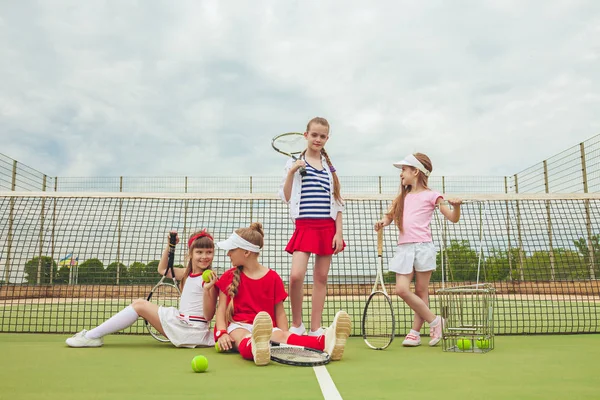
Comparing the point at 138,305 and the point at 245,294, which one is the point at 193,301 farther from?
the point at 245,294

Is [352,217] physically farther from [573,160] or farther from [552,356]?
[573,160]

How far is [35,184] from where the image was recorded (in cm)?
1162

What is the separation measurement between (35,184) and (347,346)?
9182 mm

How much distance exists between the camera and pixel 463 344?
424 centimetres

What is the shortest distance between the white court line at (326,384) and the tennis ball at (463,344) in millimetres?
1354

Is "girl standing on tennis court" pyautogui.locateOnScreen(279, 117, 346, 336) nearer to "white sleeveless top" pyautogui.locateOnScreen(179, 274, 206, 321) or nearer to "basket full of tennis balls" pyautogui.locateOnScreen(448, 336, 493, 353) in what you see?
"white sleeveless top" pyautogui.locateOnScreen(179, 274, 206, 321)

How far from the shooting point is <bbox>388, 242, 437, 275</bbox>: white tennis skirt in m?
4.61

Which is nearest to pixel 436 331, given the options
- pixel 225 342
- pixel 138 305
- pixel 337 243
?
pixel 337 243

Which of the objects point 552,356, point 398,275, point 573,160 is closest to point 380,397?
point 552,356

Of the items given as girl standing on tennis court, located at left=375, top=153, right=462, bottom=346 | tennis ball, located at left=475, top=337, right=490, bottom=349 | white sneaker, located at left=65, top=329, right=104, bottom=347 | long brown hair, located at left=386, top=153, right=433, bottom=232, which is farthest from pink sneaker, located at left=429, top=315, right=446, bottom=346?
white sneaker, located at left=65, top=329, right=104, bottom=347

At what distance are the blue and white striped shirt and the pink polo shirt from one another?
68 cm

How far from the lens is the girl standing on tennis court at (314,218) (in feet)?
14.6

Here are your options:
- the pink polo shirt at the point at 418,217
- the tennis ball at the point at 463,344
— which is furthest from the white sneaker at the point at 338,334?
the pink polo shirt at the point at 418,217

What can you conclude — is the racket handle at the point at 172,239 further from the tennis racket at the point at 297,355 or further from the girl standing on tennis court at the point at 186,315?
the tennis racket at the point at 297,355
